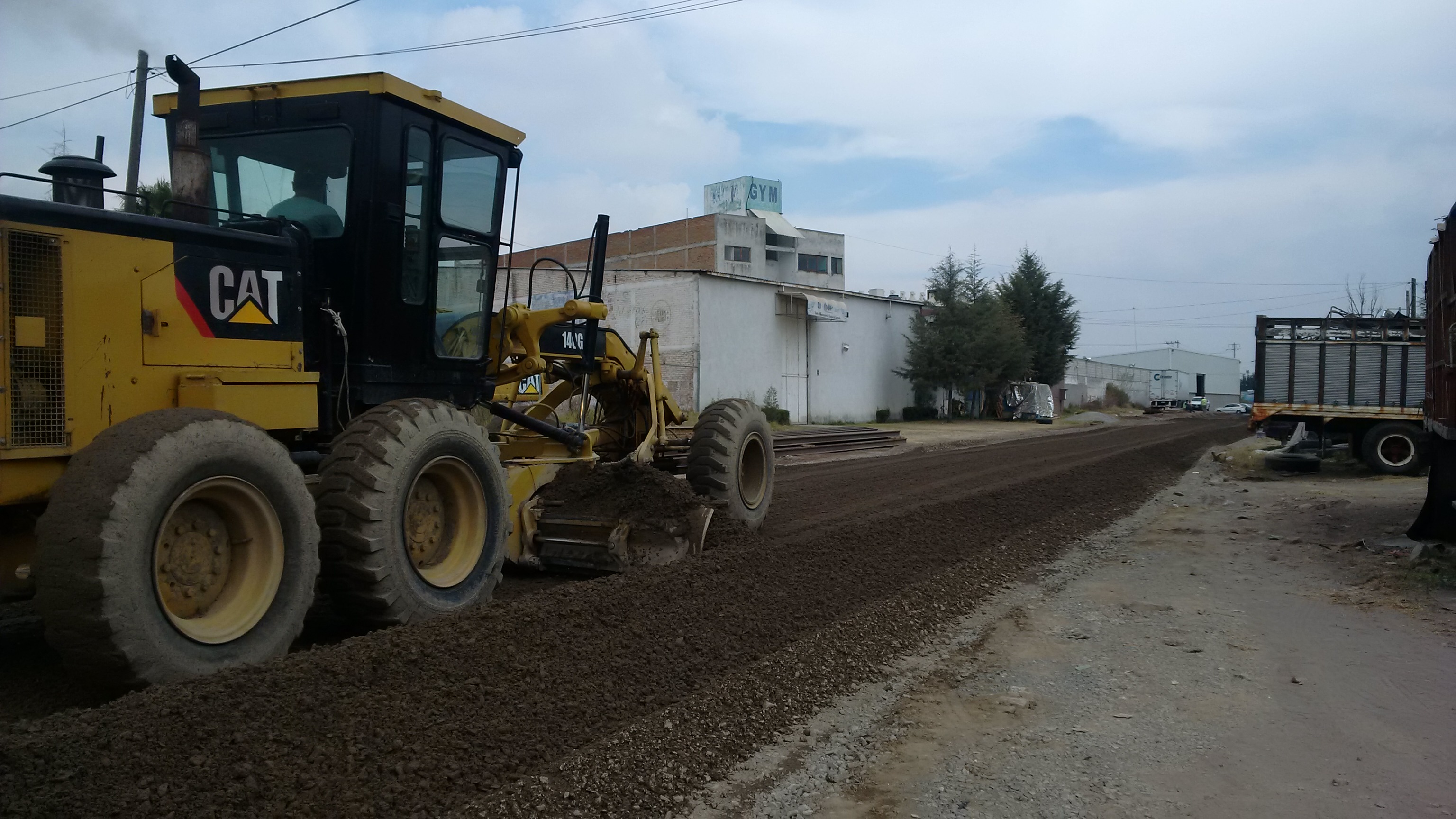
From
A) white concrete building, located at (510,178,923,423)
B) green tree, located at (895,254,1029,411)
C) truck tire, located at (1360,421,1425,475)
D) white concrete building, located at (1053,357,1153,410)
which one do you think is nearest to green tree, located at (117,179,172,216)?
white concrete building, located at (510,178,923,423)

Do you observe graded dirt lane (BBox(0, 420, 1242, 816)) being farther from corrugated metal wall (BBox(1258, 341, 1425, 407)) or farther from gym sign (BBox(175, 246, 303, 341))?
corrugated metal wall (BBox(1258, 341, 1425, 407))

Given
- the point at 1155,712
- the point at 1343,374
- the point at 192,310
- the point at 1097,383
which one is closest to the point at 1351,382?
the point at 1343,374

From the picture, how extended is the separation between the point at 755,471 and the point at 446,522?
366cm

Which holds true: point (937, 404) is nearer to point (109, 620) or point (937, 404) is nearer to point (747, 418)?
point (747, 418)

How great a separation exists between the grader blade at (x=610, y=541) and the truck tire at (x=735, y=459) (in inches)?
38.8

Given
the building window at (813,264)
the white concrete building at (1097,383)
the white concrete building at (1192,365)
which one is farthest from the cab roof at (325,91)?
the white concrete building at (1192,365)

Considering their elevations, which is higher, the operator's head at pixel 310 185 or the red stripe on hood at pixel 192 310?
the operator's head at pixel 310 185

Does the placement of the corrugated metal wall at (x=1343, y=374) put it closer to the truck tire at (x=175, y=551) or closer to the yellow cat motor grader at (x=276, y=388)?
the yellow cat motor grader at (x=276, y=388)

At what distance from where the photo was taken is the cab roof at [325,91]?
525cm

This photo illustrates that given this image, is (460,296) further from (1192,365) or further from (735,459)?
(1192,365)

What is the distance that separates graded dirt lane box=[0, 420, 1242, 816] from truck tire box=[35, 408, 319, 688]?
0.71 feet

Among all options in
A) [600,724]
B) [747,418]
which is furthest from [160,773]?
[747,418]

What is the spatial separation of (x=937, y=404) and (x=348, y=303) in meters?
42.8

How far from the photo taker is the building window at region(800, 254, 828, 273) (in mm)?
67750
